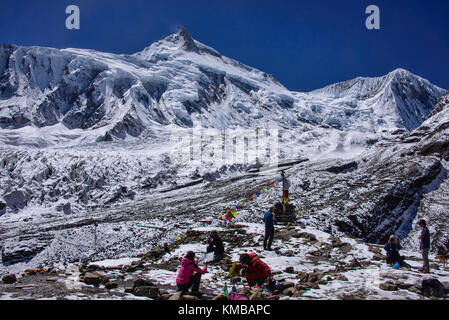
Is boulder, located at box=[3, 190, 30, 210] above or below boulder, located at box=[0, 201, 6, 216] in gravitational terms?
above

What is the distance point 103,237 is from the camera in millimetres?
27031

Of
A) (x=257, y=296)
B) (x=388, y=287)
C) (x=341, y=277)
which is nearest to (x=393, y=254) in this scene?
(x=341, y=277)

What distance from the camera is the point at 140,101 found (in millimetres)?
108562

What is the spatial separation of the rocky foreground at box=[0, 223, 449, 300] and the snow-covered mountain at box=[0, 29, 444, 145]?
76547mm

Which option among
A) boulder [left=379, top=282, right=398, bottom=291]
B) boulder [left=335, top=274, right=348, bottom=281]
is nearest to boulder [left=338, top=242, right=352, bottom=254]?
boulder [left=335, top=274, right=348, bottom=281]

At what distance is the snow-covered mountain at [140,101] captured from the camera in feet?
324

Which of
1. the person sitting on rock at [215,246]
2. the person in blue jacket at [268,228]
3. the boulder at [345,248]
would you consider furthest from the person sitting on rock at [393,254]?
the person sitting on rock at [215,246]

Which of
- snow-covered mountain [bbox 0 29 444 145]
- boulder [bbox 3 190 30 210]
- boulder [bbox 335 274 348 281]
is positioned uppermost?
snow-covered mountain [bbox 0 29 444 145]

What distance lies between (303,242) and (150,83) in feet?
373

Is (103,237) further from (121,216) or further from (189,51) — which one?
(189,51)

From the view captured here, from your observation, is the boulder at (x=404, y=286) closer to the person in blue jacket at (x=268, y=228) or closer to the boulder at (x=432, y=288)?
the boulder at (x=432, y=288)

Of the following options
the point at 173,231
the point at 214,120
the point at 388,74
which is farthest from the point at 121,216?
the point at 388,74

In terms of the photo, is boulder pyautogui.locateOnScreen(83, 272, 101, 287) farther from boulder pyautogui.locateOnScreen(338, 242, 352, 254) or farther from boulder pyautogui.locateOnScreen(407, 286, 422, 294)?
boulder pyautogui.locateOnScreen(338, 242, 352, 254)

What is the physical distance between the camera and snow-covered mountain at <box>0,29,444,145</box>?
324 feet
